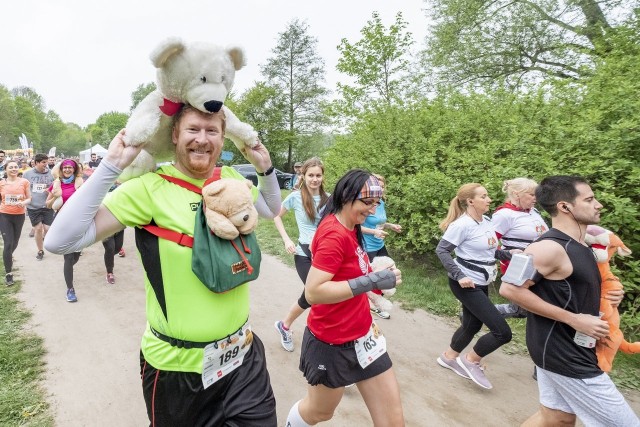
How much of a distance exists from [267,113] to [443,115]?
24283 mm

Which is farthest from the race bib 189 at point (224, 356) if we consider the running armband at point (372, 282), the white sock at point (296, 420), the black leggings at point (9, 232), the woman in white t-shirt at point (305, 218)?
the black leggings at point (9, 232)

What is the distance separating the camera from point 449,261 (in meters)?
3.43

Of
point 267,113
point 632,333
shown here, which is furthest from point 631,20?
point 267,113

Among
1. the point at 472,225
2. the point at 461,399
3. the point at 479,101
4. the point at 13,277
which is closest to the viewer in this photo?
the point at 461,399

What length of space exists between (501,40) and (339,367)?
46.9 feet

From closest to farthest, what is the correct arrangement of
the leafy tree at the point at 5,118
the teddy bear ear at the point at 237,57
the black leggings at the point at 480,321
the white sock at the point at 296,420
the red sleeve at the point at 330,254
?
the teddy bear ear at the point at 237,57
the red sleeve at the point at 330,254
the white sock at the point at 296,420
the black leggings at the point at 480,321
the leafy tree at the point at 5,118

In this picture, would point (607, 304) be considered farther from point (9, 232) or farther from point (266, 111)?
point (266, 111)

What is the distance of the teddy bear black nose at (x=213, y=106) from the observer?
157cm

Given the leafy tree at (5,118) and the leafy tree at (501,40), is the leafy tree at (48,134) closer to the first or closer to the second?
the leafy tree at (5,118)

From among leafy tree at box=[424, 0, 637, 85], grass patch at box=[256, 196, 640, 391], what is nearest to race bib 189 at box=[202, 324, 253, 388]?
grass patch at box=[256, 196, 640, 391]

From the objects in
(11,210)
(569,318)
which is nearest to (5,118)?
(11,210)

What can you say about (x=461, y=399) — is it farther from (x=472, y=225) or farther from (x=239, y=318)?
(x=239, y=318)

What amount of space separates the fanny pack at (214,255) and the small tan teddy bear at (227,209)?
0.12ft

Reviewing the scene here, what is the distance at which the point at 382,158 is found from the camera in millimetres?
7273
